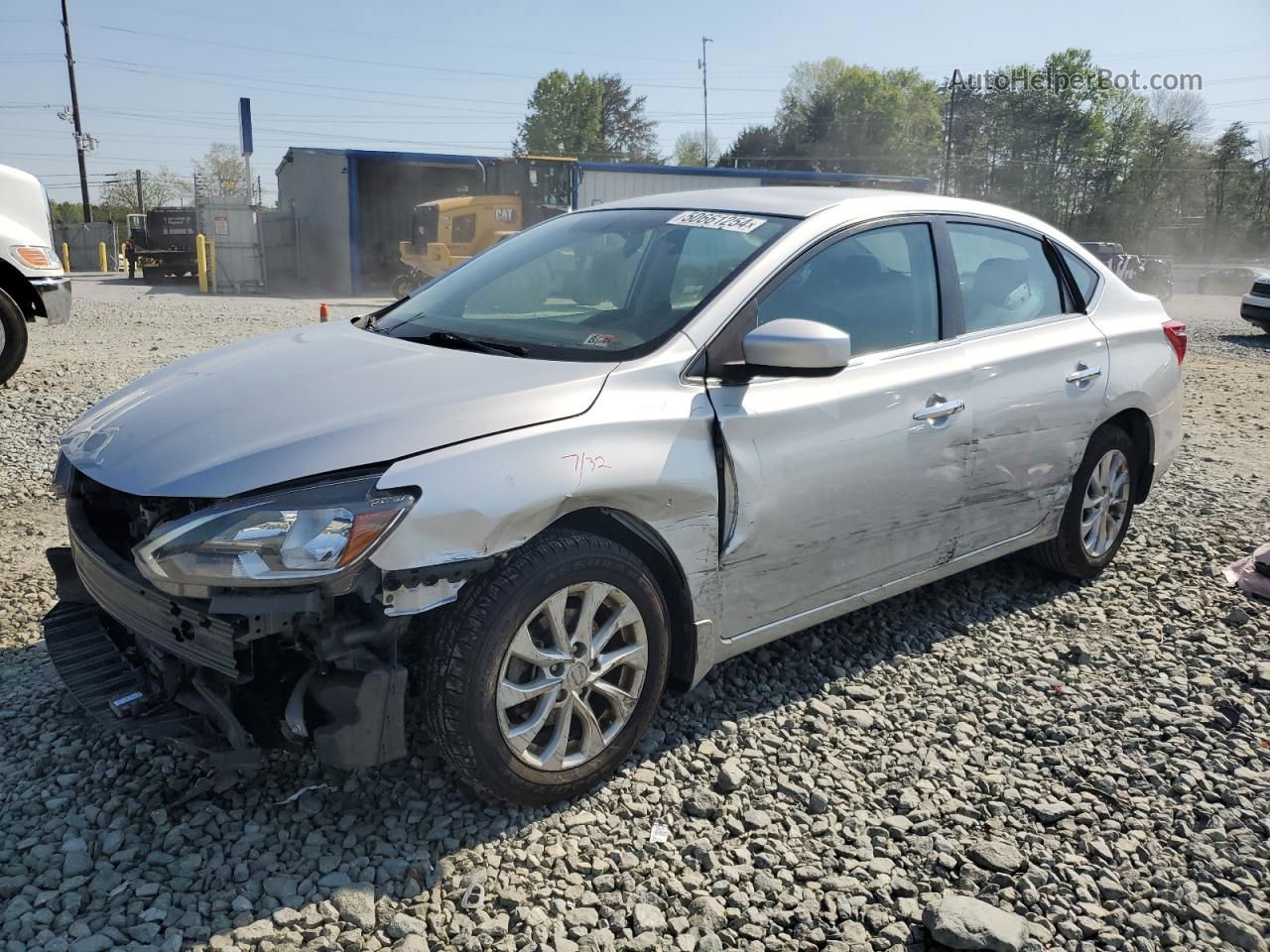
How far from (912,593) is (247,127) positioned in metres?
25.1

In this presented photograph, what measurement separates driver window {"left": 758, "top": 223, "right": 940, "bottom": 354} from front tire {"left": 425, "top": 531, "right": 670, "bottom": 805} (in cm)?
105

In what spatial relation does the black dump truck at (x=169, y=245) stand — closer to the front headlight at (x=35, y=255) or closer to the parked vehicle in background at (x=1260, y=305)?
the front headlight at (x=35, y=255)

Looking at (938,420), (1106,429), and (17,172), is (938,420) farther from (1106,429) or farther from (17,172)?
(17,172)

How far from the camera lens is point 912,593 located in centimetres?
460

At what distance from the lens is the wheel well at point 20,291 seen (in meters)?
8.72

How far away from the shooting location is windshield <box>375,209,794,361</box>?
125 inches

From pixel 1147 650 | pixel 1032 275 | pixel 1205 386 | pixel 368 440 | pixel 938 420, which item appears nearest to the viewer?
pixel 368 440

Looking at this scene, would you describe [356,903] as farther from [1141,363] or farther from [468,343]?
[1141,363]

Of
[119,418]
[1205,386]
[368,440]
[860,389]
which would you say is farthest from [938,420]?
[1205,386]

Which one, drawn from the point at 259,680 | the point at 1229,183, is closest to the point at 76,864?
the point at 259,680

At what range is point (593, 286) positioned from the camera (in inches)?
140

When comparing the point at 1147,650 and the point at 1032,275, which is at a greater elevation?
the point at 1032,275

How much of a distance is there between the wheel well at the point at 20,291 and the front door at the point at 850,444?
313 inches

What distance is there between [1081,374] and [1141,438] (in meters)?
0.79
